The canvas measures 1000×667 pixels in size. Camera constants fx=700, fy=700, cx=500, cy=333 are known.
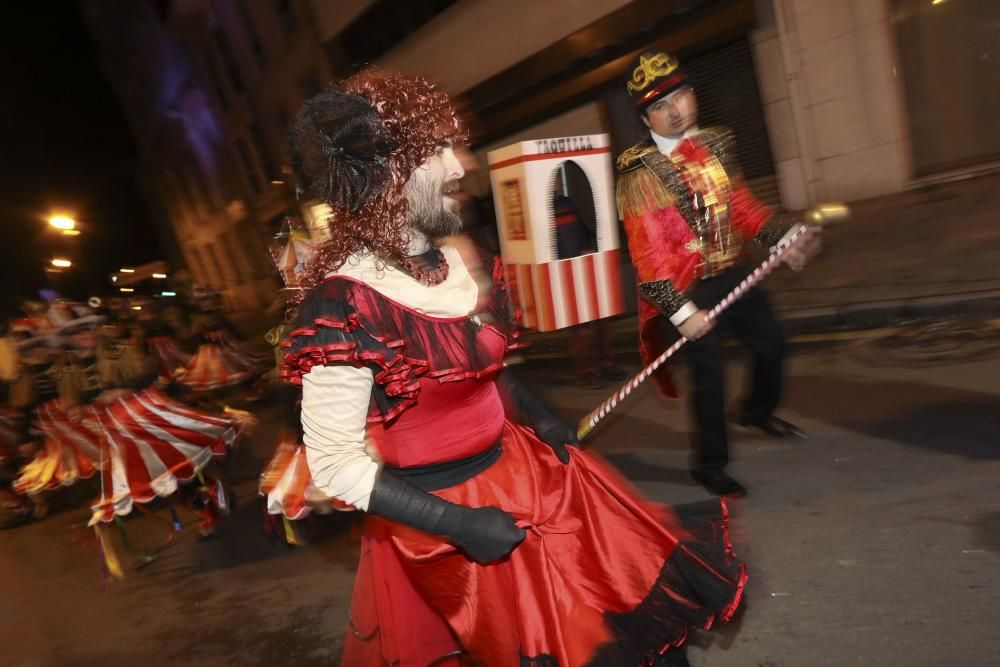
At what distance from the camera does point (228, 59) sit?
27.4 m

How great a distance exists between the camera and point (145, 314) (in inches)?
343

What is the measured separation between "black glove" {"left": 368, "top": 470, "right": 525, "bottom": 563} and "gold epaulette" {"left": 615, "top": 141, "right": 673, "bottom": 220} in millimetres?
2070

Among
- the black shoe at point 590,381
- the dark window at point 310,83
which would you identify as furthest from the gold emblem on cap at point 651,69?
the dark window at point 310,83

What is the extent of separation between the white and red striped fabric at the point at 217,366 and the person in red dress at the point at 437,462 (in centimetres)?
736

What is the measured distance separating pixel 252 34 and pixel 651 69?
992 inches

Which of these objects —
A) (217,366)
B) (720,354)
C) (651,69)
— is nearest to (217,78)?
(217,366)

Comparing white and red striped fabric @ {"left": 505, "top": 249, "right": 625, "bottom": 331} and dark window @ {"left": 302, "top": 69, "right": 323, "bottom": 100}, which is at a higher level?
dark window @ {"left": 302, "top": 69, "right": 323, "bottom": 100}

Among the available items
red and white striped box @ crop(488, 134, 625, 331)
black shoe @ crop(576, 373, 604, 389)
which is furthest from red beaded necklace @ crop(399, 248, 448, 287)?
black shoe @ crop(576, 373, 604, 389)

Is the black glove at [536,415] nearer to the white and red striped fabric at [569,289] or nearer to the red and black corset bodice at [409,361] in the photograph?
the red and black corset bodice at [409,361]

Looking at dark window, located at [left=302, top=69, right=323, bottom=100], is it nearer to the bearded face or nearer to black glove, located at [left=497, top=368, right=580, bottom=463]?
black glove, located at [left=497, top=368, right=580, bottom=463]

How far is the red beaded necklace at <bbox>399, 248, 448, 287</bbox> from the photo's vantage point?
1.65m

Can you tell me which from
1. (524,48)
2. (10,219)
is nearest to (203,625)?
(524,48)

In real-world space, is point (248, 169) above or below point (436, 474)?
above

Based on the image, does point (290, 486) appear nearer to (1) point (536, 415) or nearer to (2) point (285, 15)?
(1) point (536, 415)
